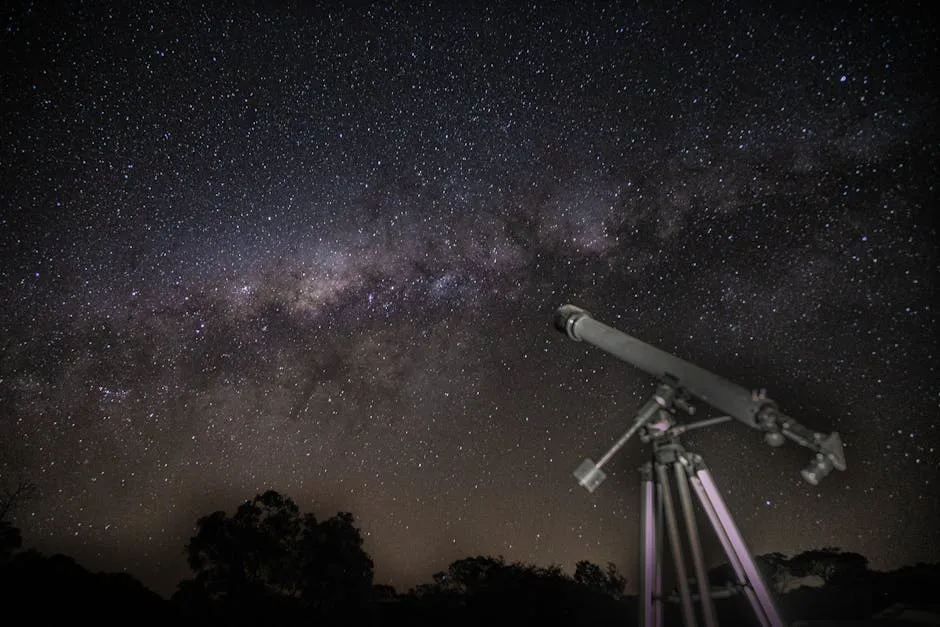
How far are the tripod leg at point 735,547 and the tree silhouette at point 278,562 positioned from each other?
23.5m

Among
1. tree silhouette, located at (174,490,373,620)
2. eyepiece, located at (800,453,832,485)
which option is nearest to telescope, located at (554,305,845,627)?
eyepiece, located at (800,453,832,485)

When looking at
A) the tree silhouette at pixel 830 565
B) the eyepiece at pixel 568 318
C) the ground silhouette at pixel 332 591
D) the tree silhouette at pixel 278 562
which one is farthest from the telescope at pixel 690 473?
the tree silhouette at pixel 830 565

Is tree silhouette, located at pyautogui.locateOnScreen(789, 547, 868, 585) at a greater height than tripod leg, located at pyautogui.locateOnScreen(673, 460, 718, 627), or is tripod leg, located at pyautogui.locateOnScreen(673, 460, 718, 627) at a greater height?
tree silhouette, located at pyautogui.locateOnScreen(789, 547, 868, 585)

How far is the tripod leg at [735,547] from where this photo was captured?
2.86m

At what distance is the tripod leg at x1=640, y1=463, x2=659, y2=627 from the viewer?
3.15m

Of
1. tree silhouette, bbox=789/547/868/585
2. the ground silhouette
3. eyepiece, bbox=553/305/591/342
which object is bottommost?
the ground silhouette

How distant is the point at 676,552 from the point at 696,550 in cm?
19

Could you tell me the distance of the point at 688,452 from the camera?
3.42 metres

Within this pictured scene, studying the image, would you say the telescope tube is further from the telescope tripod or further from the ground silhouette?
the ground silhouette

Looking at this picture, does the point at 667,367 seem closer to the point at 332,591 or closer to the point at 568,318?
the point at 568,318

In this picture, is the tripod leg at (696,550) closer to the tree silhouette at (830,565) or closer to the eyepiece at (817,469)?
the eyepiece at (817,469)

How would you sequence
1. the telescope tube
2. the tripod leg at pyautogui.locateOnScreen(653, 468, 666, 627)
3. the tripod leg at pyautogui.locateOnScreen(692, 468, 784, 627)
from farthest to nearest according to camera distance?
the tripod leg at pyautogui.locateOnScreen(653, 468, 666, 627) < the telescope tube < the tripod leg at pyautogui.locateOnScreen(692, 468, 784, 627)

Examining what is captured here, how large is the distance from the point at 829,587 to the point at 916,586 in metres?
8.55

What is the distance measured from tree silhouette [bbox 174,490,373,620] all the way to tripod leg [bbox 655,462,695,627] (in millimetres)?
23299
